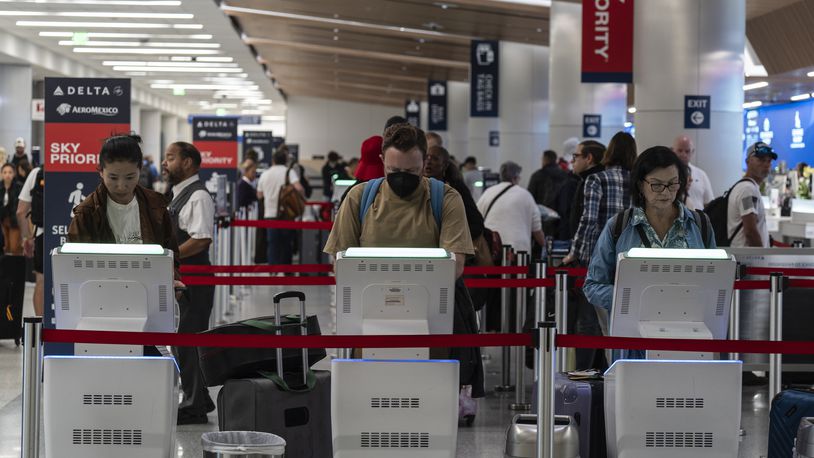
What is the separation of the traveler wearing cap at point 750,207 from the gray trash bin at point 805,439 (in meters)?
3.83

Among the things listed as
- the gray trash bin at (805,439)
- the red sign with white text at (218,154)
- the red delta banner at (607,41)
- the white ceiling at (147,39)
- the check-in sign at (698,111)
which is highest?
the white ceiling at (147,39)

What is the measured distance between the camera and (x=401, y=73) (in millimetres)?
39062

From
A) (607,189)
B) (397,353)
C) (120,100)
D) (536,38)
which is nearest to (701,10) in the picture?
(607,189)

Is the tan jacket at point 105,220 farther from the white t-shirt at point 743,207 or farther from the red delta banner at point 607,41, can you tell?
the red delta banner at point 607,41

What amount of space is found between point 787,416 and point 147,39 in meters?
23.8

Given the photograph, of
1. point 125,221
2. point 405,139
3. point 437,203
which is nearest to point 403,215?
point 437,203

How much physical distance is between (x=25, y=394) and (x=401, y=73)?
115 feet

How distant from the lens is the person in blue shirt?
4.80 m

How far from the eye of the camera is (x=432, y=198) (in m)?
4.86

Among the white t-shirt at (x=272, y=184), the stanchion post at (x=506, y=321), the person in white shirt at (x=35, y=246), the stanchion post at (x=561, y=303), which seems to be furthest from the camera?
the white t-shirt at (x=272, y=184)

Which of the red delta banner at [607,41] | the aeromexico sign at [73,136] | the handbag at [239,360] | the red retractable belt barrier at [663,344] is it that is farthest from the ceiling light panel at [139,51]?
the red retractable belt barrier at [663,344]

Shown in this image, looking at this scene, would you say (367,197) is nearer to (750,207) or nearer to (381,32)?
(750,207)

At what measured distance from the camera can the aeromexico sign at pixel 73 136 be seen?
805cm

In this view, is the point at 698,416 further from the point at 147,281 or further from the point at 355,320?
the point at 147,281
